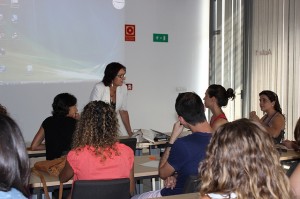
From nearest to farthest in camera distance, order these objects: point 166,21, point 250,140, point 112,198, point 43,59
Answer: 1. point 250,140
2. point 112,198
3. point 43,59
4. point 166,21

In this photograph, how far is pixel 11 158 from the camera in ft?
5.16

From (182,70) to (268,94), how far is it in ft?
8.93

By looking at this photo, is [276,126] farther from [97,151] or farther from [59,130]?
[97,151]

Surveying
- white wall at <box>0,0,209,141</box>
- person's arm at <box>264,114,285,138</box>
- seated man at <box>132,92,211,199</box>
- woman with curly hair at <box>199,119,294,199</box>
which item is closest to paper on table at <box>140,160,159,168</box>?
seated man at <box>132,92,211,199</box>

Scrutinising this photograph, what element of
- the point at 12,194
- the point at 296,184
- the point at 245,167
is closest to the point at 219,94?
the point at 296,184

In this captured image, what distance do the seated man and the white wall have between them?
3963 millimetres

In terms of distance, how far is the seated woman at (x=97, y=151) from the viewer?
9.43 ft

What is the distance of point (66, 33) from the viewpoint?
6.75 metres

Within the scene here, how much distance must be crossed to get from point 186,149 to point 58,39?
14.2 feet

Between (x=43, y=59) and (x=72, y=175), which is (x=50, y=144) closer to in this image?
(x=72, y=175)

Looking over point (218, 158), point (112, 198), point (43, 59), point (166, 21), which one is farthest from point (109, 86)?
point (218, 158)

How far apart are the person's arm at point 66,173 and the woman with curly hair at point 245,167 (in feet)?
4.63

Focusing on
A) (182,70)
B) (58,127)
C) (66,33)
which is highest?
(66,33)

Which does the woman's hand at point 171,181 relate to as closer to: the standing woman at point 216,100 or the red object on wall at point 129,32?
the standing woman at point 216,100
